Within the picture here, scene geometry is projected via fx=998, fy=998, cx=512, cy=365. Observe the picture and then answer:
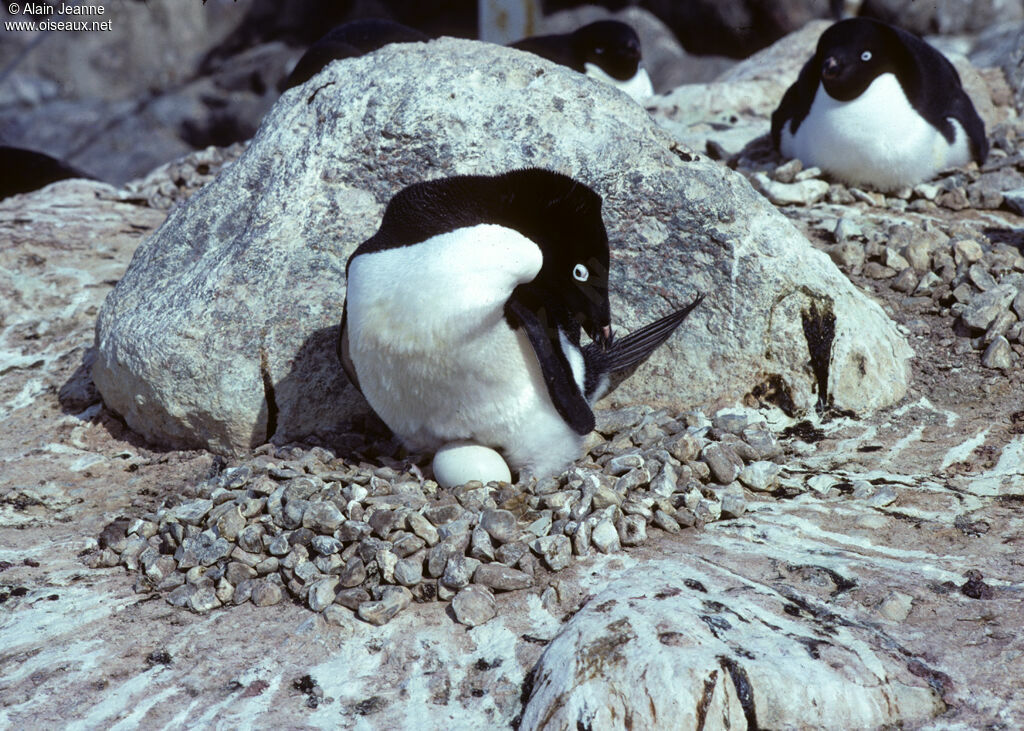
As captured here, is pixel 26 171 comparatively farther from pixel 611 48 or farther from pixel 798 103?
pixel 798 103

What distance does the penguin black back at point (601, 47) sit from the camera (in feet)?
27.6

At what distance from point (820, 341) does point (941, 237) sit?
1216 millimetres

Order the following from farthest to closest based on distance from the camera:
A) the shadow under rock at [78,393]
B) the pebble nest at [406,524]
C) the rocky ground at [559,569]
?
the shadow under rock at [78,393] < the pebble nest at [406,524] < the rocky ground at [559,569]

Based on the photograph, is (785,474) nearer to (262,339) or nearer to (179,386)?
(262,339)

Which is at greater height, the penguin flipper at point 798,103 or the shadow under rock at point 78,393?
the penguin flipper at point 798,103

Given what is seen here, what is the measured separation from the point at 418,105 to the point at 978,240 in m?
2.56

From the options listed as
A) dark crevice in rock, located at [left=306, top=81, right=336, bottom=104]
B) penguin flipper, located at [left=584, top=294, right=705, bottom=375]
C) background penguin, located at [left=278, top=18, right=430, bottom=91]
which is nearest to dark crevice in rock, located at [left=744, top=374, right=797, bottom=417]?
penguin flipper, located at [left=584, top=294, right=705, bottom=375]

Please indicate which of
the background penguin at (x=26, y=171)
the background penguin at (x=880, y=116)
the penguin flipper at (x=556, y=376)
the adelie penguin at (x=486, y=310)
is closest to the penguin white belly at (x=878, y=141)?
the background penguin at (x=880, y=116)

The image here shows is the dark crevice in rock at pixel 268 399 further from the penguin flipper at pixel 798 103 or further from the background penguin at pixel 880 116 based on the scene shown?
the penguin flipper at pixel 798 103

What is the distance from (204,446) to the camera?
12.0 feet

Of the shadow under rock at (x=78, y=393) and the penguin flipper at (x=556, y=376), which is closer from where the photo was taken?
the penguin flipper at (x=556, y=376)

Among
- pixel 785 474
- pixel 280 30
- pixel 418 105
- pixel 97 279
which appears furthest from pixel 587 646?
pixel 280 30

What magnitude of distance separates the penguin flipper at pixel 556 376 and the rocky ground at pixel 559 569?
16 cm

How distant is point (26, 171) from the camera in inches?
260
